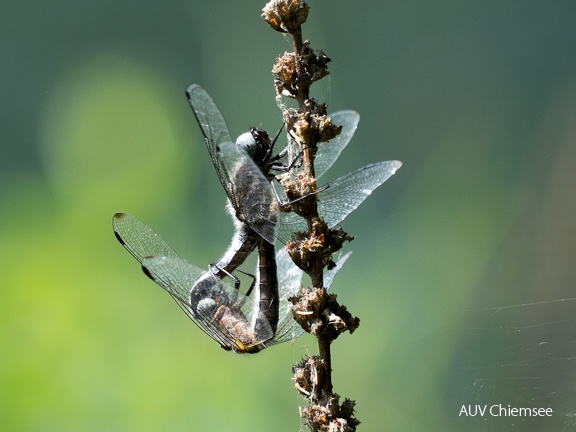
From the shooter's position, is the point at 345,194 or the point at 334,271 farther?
the point at 345,194

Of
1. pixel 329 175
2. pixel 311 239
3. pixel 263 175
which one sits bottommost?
pixel 311 239

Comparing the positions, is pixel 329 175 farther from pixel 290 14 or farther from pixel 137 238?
pixel 290 14

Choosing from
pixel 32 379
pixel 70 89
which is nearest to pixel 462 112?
pixel 70 89

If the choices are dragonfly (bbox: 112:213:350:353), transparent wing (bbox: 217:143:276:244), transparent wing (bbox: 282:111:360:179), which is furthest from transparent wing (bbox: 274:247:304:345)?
transparent wing (bbox: 282:111:360:179)

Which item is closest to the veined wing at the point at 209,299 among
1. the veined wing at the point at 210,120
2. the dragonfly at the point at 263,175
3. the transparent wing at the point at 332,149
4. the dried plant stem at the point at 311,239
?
the dragonfly at the point at 263,175

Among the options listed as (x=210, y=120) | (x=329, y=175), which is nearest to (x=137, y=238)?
(x=210, y=120)

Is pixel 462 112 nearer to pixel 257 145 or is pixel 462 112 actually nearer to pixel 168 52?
pixel 168 52
